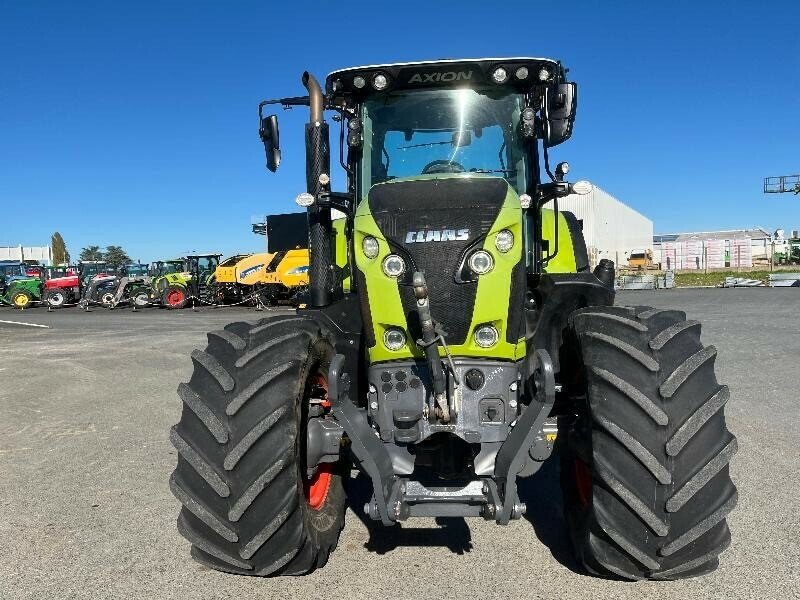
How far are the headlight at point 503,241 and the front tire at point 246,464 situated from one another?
1.08 metres

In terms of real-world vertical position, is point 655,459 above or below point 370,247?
below

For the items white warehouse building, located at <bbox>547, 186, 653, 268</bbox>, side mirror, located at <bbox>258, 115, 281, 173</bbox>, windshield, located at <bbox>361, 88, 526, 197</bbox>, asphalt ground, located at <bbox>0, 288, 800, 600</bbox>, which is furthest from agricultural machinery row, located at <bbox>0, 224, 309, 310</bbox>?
white warehouse building, located at <bbox>547, 186, 653, 268</bbox>

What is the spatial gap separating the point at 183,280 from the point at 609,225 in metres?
45.7

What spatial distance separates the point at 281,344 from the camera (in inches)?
130

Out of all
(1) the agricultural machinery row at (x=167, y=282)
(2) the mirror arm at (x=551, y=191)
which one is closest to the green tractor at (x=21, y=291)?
(1) the agricultural machinery row at (x=167, y=282)

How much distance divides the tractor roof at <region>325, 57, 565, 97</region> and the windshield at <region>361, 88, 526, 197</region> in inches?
2.6

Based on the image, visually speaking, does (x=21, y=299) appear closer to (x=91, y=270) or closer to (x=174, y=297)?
(x=91, y=270)

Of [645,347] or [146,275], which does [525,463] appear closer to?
[645,347]

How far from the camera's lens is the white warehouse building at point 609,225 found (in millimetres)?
56219

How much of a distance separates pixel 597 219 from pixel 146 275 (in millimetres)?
41035

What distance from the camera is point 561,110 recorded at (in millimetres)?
Result: 4188

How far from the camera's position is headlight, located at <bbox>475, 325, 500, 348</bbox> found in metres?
3.33

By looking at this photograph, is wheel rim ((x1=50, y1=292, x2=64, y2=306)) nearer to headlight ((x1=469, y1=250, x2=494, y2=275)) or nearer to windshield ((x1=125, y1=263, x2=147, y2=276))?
windshield ((x1=125, y1=263, x2=147, y2=276))

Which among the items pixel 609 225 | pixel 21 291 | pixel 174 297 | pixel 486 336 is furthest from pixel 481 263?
pixel 609 225
